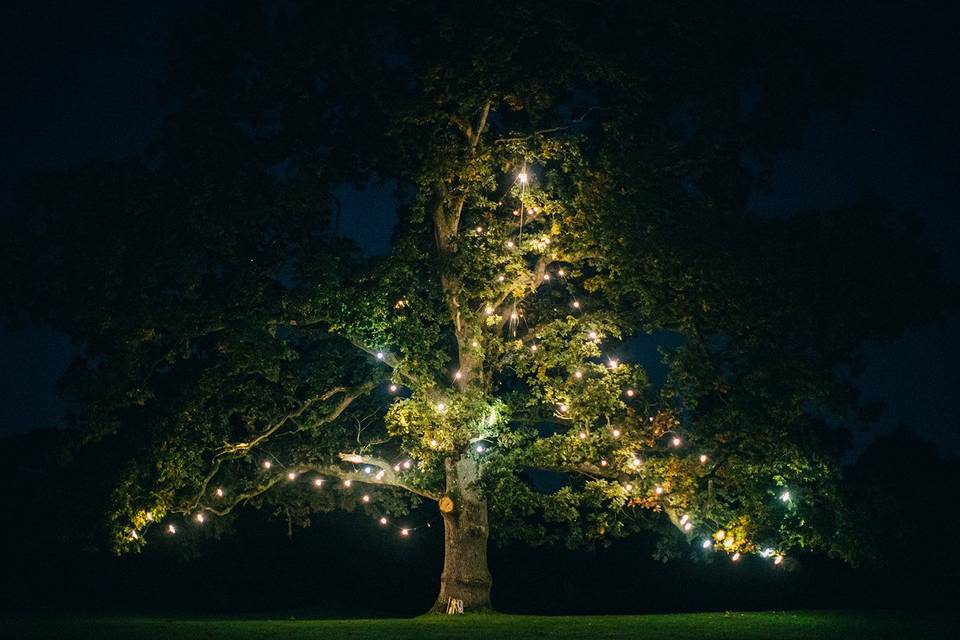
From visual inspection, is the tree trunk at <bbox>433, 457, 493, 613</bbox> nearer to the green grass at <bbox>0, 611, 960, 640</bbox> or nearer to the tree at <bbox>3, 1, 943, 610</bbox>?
the tree at <bbox>3, 1, 943, 610</bbox>

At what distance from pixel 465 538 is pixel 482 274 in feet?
16.0

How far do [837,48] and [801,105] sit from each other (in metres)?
1.09

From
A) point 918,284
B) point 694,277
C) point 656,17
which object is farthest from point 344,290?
point 918,284

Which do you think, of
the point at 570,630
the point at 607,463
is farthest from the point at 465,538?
the point at 570,630

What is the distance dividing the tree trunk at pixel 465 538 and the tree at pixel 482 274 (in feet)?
0.18

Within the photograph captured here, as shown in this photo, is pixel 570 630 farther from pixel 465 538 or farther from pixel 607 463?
pixel 465 538

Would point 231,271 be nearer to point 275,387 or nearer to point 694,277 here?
point 275,387

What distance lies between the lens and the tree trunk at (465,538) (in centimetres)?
1623

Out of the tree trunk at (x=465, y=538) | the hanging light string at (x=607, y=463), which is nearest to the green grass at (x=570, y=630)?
the hanging light string at (x=607, y=463)

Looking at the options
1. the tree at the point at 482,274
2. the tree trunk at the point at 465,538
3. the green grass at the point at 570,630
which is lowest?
the green grass at the point at 570,630

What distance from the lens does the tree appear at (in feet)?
44.5

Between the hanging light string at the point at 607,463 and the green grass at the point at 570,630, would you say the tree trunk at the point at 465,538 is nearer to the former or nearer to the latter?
the hanging light string at the point at 607,463

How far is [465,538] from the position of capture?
16391 mm

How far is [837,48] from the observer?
15531 millimetres
